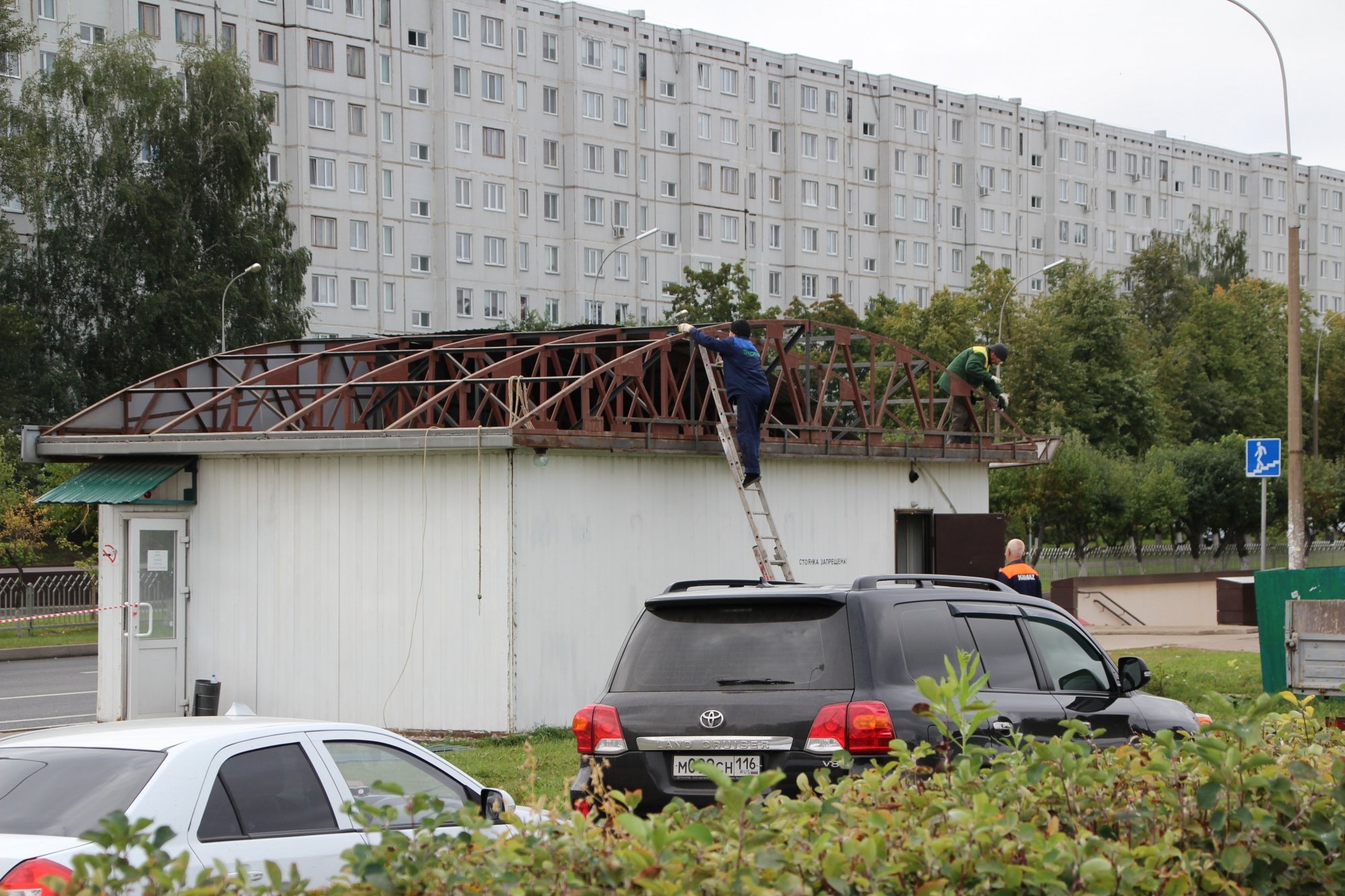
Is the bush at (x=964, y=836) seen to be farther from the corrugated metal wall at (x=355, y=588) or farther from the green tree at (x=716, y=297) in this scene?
the green tree at (x=716, y=297)

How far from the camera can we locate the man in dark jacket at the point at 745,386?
55.9 feet

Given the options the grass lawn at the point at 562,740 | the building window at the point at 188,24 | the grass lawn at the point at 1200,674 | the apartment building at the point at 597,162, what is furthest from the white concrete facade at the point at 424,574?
the building window at the point at 188,24

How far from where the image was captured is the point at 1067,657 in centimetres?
869

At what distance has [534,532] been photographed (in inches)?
619

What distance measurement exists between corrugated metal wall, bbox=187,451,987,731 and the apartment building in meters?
41.8

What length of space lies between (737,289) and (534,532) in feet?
146

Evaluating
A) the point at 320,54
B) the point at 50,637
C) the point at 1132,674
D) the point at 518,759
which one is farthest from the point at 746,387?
the point at 320,54

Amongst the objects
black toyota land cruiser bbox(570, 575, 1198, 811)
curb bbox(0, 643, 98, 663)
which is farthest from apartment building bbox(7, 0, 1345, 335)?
black toyota land cruiser bbox(570, 575, 1198, 811)

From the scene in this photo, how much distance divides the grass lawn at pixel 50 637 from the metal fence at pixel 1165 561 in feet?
86.4

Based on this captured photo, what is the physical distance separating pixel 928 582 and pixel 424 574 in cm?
821

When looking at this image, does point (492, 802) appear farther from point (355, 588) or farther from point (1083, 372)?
point (1083, 372)

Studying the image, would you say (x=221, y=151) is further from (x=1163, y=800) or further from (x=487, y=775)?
(x=1163, y=800)

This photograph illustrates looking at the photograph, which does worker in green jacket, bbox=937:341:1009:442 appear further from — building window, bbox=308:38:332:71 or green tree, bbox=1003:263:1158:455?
building window, bbox=308:38:332:71

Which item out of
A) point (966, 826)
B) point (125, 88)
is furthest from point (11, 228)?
point (966, 826)
